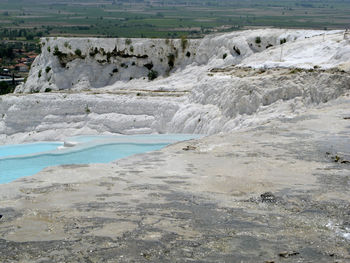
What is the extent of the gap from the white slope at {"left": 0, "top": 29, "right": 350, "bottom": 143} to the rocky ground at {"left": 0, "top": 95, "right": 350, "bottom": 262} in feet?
23.0

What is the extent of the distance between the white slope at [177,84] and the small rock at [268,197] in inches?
326

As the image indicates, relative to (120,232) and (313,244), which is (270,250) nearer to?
(313,244)

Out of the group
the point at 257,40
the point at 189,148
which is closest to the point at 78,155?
the point at 189,148

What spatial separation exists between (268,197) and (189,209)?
964 millimetres

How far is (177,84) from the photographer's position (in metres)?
25.6

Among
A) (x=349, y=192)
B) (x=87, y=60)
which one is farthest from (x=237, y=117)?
(x=87, y=60)

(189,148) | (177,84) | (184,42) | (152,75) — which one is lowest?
(177,84)

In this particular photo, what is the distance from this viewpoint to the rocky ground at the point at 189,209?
4.55 m

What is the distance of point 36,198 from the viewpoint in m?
5.78

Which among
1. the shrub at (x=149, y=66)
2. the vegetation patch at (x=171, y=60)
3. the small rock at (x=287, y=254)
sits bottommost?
the shrub at (x=149, y=66)

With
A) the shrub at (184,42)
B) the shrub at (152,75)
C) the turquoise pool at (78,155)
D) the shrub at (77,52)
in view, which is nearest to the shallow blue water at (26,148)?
the turquoise pool at (78,155)

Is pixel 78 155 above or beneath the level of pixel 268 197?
beneath

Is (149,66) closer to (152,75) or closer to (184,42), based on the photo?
(152,75)

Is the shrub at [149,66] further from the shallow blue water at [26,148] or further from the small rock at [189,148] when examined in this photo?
the small rock at [189,148]
